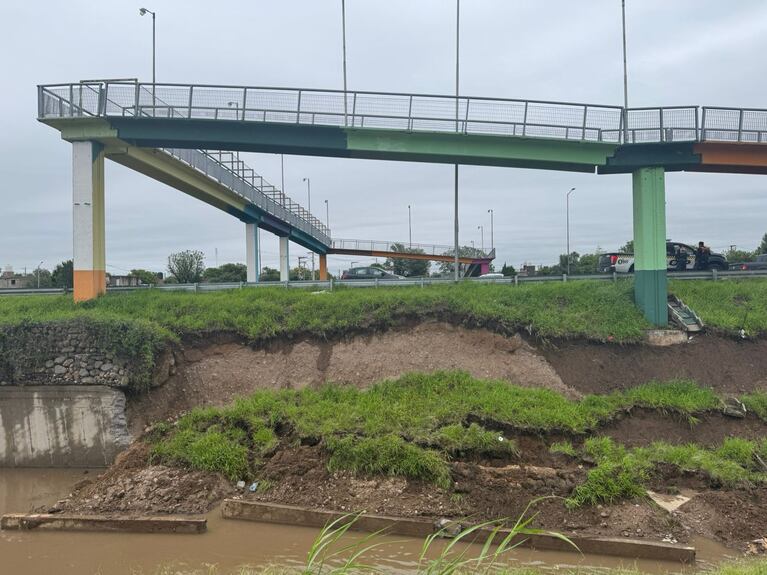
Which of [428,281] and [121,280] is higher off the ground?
[121,280]

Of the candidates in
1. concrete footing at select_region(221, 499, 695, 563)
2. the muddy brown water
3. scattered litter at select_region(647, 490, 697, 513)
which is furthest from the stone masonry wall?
scattered litter at select_region(647, 490, 697, 513)

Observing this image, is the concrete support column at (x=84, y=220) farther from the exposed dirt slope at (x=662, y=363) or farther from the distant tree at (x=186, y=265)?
the distant tree at (x=186, y=265)

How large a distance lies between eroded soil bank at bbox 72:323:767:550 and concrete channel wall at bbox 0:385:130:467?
27.0 inches

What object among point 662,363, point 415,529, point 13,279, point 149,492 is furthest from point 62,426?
point 13,279

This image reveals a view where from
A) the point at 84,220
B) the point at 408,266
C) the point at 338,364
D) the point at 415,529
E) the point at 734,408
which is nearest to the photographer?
the point at 415,529

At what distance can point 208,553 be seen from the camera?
1017 centimetres

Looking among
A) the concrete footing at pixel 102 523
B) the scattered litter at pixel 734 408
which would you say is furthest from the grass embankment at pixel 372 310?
the concrete footing at pixel 102 523

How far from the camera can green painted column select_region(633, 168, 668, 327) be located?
18312 millimetres

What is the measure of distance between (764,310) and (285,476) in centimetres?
1552

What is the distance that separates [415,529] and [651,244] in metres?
12.8

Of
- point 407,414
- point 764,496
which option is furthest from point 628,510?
point 407,414

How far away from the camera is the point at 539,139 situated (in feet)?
64.0

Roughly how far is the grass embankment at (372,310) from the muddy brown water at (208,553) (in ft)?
24.0

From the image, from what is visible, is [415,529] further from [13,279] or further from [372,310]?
[13,279]
